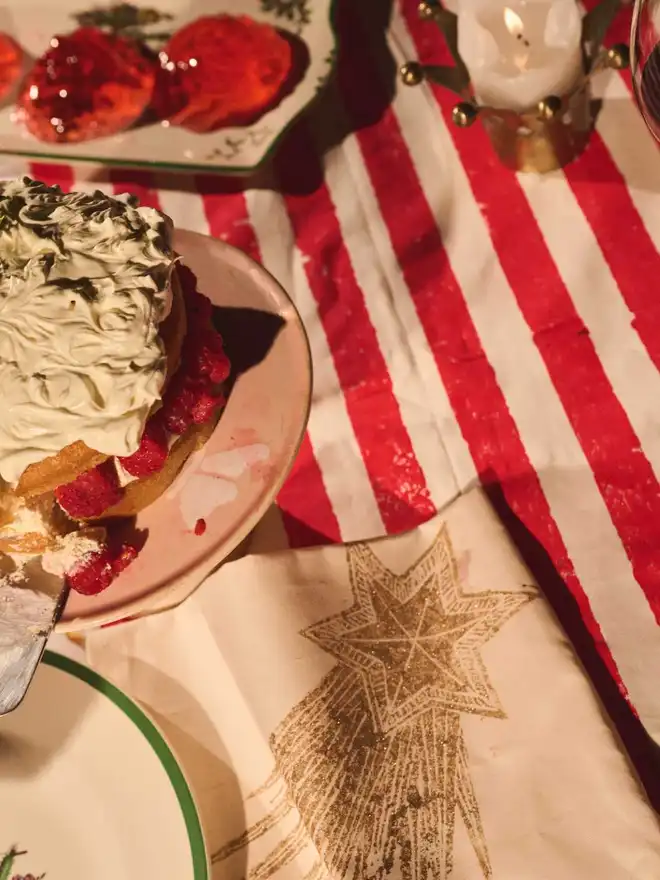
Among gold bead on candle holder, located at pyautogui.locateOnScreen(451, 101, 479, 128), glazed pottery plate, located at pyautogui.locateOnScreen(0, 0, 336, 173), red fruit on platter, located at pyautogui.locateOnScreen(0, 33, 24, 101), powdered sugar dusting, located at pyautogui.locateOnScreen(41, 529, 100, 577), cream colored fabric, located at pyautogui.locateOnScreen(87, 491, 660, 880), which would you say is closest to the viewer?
cream colored fabric, located at pyautogui.locateOnScreen(87, 491, 660, 880)

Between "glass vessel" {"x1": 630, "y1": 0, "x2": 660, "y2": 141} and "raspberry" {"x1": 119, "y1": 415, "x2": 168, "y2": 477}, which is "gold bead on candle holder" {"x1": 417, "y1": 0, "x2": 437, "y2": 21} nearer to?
"glass vessel" {"x1": 630, "y1": 0, "x2": 660, "y2": 141}

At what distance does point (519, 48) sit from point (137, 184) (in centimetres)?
52

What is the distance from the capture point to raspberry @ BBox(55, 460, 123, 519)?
74cm

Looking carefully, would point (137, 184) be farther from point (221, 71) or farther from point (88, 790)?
point (88, 790)

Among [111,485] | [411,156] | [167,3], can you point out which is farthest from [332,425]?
[167,3]

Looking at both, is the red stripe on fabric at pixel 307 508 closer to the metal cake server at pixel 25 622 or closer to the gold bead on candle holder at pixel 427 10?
the metal cake server at pixel 25 622

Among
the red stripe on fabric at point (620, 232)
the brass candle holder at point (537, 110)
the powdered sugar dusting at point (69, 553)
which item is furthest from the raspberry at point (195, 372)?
the red stripe on fabric at point (620, 232)

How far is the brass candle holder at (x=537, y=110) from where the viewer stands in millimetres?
880

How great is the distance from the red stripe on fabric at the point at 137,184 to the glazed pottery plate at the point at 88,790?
62cm

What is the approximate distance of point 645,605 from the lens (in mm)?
782

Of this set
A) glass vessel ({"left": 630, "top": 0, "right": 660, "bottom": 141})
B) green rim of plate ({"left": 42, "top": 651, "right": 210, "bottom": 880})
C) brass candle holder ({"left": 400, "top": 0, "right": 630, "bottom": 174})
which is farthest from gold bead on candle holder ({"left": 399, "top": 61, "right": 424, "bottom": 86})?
green rim of plate ({"left": 42, "top": 651, "right": 210, "bottom": 880})

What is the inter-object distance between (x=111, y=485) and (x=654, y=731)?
1.76ft

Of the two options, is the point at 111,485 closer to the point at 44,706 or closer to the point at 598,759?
the point at 44,706

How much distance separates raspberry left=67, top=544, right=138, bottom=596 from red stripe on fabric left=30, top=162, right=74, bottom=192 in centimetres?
61
